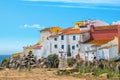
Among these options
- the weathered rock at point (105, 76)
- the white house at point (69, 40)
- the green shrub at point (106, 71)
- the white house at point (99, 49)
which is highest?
the white house at point (69, 40)

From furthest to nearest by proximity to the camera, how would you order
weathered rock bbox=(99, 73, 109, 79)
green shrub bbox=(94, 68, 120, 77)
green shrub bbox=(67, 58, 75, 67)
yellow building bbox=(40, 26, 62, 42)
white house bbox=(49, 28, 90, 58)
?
yellow building bbox=(40, 26, 62, 42) → white house bbox=(49, 28, 90, 58) → green shrub bbox=(67, 58, 75, 67) → green shrub bbox=(94, 68, 120, 77) → weathered rock bbox=(99, 73, 109, 79)

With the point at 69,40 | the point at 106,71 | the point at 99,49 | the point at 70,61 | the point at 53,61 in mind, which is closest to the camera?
the point at 106,71

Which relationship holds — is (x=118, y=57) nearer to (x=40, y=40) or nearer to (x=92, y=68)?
(x=92, y=68)

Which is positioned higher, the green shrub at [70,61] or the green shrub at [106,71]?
the green shrub at [70,61]

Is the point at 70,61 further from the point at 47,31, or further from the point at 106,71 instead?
the point at 47,31

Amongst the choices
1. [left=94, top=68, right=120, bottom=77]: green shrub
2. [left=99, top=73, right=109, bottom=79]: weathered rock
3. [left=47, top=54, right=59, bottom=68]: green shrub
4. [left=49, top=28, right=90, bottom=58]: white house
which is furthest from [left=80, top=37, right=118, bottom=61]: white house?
[left=99, top=73, right=109, bottom=79]: weathered rock

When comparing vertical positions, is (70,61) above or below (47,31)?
below

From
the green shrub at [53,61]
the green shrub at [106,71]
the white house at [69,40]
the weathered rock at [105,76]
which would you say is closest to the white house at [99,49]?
the white house at [69,40]

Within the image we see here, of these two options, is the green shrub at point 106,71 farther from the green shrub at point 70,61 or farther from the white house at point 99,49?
the green shrub at point 70,61

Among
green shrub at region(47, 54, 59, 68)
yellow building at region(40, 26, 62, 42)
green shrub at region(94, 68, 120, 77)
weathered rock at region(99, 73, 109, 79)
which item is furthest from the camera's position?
yellow building at region(40, 26, 62, 42)

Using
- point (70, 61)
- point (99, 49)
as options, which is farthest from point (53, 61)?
point (99, 49)

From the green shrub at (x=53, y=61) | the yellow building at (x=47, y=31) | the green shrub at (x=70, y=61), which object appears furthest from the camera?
the yellow building at (x=47, y=31)

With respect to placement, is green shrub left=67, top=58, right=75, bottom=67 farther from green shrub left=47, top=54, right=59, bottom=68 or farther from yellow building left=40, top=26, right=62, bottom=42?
yellow building left=40, top=26, right=62, bottom=42

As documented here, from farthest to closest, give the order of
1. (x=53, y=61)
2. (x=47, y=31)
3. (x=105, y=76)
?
(x=47, y=31)
(x=53, y=61)
(x=105, y=76)
